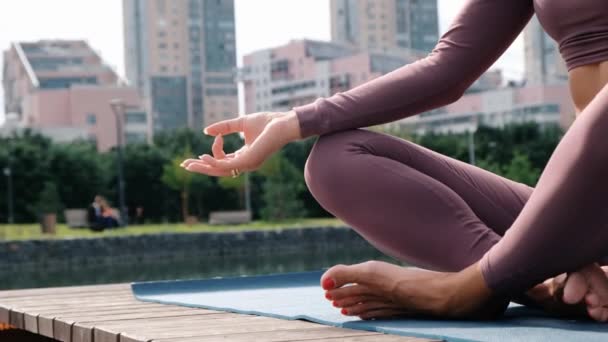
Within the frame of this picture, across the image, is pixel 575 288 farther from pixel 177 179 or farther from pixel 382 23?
pixel 382 23

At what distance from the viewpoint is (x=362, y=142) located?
5.40 feet

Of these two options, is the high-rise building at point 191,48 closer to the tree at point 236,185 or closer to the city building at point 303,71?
the city building at point 303,71

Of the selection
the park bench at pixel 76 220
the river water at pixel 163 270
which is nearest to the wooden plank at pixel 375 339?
the river water at pixel 163 270

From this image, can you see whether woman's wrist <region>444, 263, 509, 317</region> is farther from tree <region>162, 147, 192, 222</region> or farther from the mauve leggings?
tree <region>162, 147, 192, 222</region>

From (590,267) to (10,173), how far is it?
3128 cm

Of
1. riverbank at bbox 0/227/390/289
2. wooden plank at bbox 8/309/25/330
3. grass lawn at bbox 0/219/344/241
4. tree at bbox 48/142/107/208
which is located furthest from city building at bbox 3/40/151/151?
wooden plank at bbox 8/309/25/330

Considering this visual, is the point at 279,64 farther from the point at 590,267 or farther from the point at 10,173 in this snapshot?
the point at 590,267

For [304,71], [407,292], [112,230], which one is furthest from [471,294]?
[304,71]

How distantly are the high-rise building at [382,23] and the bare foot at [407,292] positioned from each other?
262ft

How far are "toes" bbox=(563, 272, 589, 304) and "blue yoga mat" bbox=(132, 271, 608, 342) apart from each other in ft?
0.12

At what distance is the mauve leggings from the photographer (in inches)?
54.4

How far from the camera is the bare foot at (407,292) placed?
1.51m

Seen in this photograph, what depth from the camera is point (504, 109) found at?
6066 cm

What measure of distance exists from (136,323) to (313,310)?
0.30 meters
